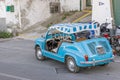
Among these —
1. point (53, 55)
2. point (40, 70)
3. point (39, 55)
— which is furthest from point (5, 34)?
point (40, 70)

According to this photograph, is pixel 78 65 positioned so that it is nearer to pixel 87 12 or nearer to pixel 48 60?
pixel 48 60

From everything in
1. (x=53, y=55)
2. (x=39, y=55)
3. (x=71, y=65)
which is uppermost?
(x=53, y=55)

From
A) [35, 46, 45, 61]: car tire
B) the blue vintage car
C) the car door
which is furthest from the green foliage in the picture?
the blue vintage car

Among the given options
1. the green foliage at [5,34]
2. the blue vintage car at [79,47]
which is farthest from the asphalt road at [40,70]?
the green foliage at [5,34]

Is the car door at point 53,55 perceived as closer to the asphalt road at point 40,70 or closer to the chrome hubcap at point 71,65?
the asphalt road at point 40,70

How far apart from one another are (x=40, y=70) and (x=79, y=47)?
1.77m

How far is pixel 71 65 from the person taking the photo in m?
11.2

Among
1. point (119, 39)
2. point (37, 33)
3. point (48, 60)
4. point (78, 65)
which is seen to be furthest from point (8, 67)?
point (37, 33)

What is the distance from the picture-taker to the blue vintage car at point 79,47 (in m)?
10.9

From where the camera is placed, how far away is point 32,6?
68.5 ft

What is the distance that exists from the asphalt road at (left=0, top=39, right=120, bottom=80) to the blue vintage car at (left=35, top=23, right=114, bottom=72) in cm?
33

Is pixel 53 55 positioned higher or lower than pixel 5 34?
lower

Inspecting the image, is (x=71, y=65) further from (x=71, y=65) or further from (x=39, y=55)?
(x=39, y=55)

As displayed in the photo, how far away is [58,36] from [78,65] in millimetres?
1962
